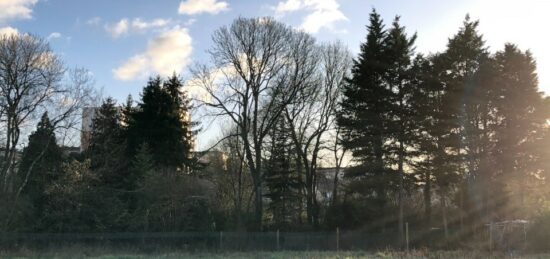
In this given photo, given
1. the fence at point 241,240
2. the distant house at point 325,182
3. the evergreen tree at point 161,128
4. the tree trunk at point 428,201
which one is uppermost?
the evergreen tree at point 161,128

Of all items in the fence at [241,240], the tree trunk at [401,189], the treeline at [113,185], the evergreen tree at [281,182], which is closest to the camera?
the fence at [241,240]

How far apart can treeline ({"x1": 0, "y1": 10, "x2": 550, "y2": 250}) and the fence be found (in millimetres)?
1388

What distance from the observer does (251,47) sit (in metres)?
46.6

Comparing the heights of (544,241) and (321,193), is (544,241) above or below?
below

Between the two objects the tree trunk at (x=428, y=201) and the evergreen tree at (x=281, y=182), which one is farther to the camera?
the evergreen tree at (x=281, y=182)

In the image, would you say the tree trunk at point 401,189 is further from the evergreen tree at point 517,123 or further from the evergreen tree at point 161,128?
the evergreen tree at point 161,128

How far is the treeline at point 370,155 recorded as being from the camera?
40.2 metres

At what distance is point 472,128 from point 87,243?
2854 cm

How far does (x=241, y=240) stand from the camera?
40.3m

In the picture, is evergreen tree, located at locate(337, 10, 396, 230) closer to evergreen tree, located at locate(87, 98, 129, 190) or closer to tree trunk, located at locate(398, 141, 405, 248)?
tree trunk, located at locate(398, 141, 405, 248)

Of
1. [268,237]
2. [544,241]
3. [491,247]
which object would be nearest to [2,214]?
[268,237]

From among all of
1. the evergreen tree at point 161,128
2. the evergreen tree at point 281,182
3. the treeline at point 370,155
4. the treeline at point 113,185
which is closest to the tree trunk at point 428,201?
the treeline at point 370,155

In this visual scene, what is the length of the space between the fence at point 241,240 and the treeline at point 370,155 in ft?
4.55

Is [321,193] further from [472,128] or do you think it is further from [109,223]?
[109,223]
